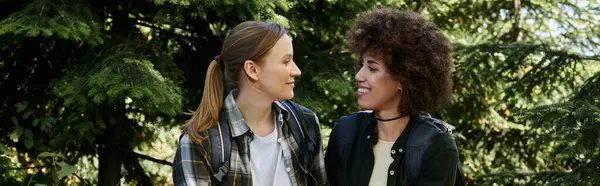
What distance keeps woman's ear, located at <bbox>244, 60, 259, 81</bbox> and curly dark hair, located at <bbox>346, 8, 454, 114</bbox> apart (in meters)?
0.44

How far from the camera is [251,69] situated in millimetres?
2943

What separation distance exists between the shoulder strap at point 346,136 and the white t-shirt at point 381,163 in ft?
0.39

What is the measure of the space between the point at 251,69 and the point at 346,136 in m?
0.49

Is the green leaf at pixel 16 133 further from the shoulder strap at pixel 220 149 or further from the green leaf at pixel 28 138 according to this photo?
the shoulder strap at pixel 220 149

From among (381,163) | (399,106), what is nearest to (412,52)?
(399,106)

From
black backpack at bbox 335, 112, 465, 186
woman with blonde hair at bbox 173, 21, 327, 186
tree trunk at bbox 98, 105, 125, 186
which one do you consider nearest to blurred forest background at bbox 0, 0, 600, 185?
tree trunk at bbox 98, 105, 125, 186

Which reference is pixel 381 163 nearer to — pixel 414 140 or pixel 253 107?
pixel 414 140

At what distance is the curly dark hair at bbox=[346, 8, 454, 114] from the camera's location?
2898 millimetres

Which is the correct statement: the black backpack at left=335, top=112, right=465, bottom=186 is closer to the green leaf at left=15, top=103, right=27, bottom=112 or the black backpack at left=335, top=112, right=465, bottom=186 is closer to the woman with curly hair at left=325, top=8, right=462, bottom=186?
the woman with curly hair at left=325, top=8, right=462, bottom=186

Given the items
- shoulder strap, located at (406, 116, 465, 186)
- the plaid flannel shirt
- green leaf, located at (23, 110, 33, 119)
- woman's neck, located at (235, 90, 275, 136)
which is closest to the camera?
the plaid flannel shirt

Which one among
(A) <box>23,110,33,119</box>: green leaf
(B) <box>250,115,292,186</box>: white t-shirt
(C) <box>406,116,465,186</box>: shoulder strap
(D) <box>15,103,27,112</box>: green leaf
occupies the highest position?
(C) <box>406,116,465,186</box>: shoulder strap

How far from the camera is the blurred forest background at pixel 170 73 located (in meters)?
4.44

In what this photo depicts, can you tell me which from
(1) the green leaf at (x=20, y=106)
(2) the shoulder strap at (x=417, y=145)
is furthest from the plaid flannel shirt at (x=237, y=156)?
(1) the green leaf at (x=20, y=106)

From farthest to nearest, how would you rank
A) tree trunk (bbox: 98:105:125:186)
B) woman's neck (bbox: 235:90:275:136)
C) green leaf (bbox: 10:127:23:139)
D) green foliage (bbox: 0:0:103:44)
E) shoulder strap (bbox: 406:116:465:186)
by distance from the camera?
tree trunk (bbox: 98:105:125:186) < green leaf (bbox: 10:127:23:139) < green foliage (bbox: 0:0:103:44) < woman's neck (bbox: 235:90:275:136) < shoulder strap (bbox: 406:116:465:186)
